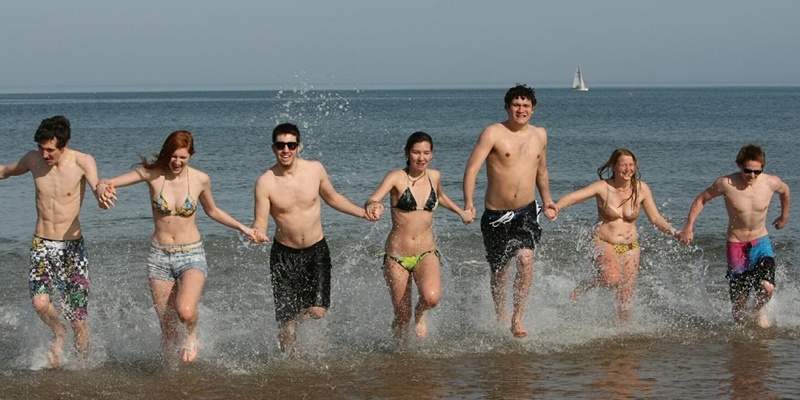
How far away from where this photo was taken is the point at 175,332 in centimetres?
736

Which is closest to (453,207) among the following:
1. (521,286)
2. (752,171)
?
(521,286)

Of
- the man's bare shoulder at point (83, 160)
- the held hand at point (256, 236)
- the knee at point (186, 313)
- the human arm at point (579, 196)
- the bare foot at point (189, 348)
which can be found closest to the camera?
the knee at point (186, 313)

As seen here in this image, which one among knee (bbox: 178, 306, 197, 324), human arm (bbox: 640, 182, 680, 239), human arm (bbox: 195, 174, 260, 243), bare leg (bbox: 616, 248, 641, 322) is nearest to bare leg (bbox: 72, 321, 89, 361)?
knee (bbox: 178, 306, 197, 324)

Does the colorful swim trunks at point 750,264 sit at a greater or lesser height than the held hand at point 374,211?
lesser

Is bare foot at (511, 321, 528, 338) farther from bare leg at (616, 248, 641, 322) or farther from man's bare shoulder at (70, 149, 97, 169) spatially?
man's bare shoulder at (70, 149, 97, 169)

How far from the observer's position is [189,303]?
696 cm

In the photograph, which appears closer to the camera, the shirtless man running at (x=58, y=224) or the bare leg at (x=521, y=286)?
the shirtless man running at (x=58, y=224)

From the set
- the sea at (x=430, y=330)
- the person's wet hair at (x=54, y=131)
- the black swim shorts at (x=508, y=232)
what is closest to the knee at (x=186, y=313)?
the sea at (x=430, y=330)

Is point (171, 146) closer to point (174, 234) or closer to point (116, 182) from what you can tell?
point (116, 182)

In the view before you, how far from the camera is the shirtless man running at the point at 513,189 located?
26.7 ft

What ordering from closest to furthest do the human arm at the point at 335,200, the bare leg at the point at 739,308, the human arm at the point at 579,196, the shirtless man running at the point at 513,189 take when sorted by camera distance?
the human arm at the point at 335,200, the shirtless man running at the point at 513,189, the human arm at the point at 579,196, the bare leg at the point at 739,308

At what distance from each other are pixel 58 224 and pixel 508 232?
11.7 ft

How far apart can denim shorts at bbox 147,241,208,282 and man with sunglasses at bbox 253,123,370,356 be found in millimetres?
534

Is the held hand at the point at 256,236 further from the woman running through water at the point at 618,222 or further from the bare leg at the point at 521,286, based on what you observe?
the woman running through water at the point at 618,222
